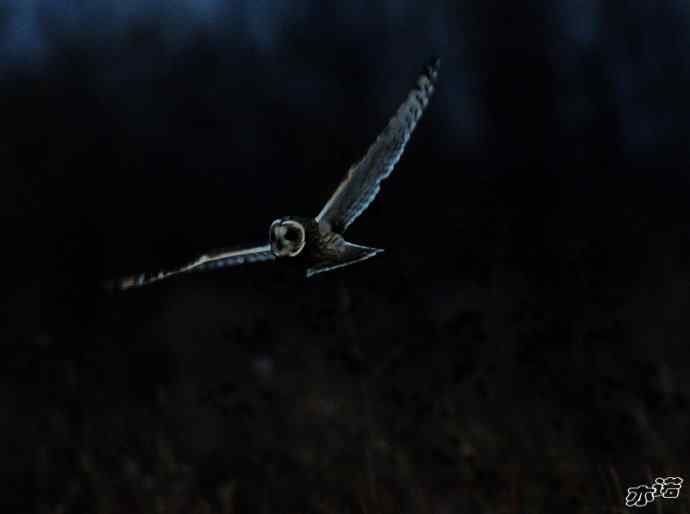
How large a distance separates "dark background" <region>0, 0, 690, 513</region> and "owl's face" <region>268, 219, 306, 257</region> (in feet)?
2.47

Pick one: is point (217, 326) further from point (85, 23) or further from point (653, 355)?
point (85, 23)

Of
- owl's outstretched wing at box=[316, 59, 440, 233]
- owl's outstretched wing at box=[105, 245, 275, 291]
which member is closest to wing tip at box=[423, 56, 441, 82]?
owl's outstretched wing at box=[316, 59, 440, 233]

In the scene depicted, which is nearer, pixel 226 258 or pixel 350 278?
pixel 226 258

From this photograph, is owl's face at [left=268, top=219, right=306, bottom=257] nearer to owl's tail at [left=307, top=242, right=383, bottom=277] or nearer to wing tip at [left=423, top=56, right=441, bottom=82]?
owl's tail at [left=307, top=242, right=383, bottom=277]

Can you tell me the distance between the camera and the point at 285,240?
3475 millimetres

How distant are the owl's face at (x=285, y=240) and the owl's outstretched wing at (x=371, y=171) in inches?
8.1

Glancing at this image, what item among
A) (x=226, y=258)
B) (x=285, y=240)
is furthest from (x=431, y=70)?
(x=285, y=240)

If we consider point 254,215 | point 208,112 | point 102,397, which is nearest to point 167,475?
point 102,397

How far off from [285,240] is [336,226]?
11.9 inches

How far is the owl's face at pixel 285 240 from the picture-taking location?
11.3 ft

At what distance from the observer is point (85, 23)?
37.8ft

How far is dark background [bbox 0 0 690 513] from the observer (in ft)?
16.6

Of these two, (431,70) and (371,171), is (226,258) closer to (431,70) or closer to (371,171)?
(371,171)

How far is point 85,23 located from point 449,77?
4.00m
